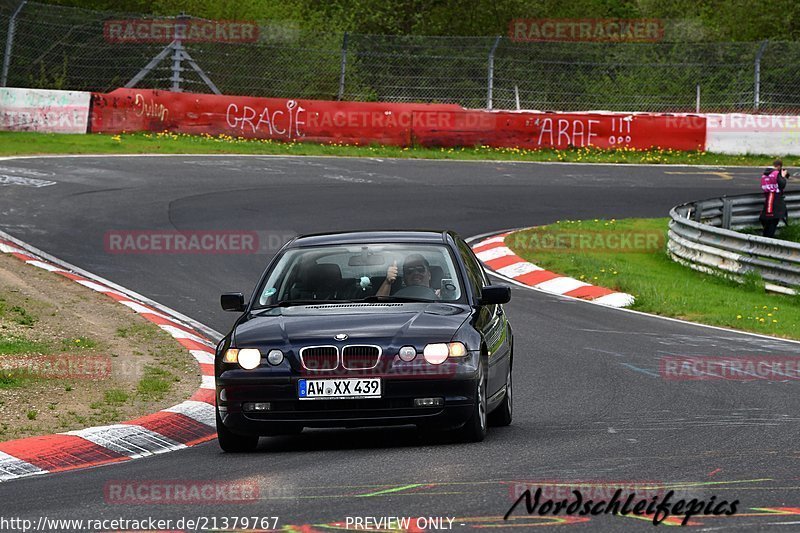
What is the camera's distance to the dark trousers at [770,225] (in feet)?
81.3

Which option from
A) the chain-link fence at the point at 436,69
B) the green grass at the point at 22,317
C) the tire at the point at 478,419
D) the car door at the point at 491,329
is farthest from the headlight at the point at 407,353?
the chain-link fence at the point at 436,69

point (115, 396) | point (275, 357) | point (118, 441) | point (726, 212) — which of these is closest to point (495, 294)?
point (275, 357)

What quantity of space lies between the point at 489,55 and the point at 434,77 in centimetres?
146

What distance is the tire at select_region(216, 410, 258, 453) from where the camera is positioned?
346 inches

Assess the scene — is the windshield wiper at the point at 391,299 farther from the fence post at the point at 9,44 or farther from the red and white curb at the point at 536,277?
the fence post at the point at 9,44

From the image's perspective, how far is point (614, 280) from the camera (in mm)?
19141

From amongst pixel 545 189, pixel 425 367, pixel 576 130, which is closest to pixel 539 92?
pixel 576 130

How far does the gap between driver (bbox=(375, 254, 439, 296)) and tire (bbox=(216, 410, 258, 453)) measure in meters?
1.41

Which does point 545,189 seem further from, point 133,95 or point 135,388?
point 135,388

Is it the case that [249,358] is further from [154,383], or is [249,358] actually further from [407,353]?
[154,383]

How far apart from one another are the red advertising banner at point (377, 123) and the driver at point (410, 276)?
2225 cm

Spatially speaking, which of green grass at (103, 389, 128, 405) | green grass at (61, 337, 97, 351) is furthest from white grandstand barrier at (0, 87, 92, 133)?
green grass at (103, 389, 128, 405)

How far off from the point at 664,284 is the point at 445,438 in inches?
427

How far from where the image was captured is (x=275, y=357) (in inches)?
338
